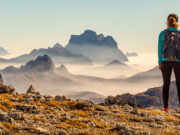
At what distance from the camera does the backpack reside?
77.3 feet

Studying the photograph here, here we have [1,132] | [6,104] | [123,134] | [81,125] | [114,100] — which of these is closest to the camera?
[1,132]

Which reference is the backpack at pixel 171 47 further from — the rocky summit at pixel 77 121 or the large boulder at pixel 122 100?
the large boulder at pixel 122 100

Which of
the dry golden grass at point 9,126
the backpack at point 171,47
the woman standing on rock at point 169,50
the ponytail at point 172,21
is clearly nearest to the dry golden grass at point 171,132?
the woman standing on rock at point 169,50

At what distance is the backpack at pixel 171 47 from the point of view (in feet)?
77.3

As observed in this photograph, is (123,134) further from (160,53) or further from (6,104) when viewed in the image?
(6,104)

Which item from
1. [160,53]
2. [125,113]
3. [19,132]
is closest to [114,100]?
[125,113]

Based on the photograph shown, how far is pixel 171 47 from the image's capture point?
23.7 m

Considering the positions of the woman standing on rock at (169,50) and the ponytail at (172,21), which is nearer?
the woman standing on rock at (169,50)

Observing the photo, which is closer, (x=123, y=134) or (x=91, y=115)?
(x=123, y=134)

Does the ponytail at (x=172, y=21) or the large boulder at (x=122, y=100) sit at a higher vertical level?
the ponytail at (x=172, y=21)

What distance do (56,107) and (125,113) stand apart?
19.9 feet

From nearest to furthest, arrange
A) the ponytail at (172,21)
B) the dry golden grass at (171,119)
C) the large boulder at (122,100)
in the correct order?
the ponytail at (172,21) → the dry golden grass at (171,119) → the large boulder at (122,100)

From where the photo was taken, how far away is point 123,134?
1833 centimetres

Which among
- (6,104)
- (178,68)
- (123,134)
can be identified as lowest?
(123,134)
